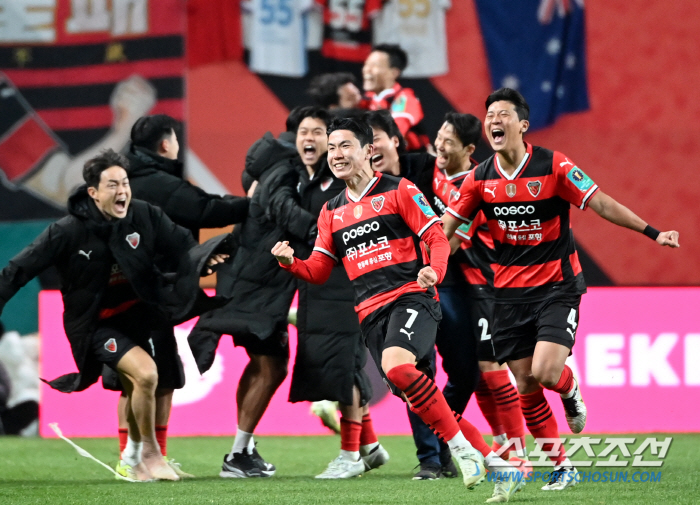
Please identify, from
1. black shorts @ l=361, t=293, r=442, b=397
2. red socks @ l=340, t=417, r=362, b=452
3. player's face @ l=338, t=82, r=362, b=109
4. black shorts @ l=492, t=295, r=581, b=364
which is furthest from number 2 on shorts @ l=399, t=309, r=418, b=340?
player's face @ l=338, t=82, r=362, b=109

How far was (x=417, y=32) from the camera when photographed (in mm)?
10484

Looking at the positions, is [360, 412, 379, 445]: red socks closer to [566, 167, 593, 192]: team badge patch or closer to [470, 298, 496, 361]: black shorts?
[470, 298, 496, 361]: black shorts

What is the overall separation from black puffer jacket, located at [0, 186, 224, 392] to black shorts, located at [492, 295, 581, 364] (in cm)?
158

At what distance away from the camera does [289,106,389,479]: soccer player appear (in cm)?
561

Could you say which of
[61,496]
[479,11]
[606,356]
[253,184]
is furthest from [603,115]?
[61,496]

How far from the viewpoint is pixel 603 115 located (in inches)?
431

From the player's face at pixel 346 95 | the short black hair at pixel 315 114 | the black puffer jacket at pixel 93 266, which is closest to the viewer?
the black puffer jacket at pixel 93 266

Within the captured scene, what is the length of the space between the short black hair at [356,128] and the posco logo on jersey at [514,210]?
2.28 feet

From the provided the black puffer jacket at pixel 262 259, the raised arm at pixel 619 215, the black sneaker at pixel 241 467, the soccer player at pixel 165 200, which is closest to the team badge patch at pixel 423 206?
the raised arm at pixel 619 215

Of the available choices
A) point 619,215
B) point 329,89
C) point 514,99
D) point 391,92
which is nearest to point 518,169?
point 514,99

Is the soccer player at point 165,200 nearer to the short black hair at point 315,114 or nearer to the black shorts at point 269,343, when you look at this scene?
the black shorts at point 269,343

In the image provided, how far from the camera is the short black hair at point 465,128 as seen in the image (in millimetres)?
5761

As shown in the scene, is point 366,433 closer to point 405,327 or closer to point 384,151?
point 405,327

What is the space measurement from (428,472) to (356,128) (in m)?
1.84
